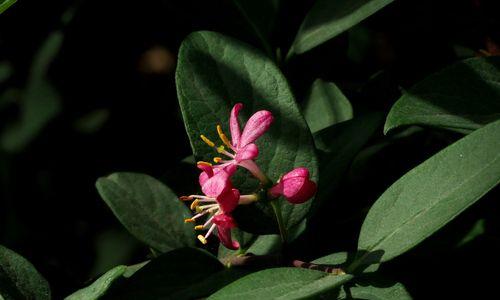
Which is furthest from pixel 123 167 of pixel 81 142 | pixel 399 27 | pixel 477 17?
pixel 477 17

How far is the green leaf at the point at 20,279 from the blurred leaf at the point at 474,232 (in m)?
0.60

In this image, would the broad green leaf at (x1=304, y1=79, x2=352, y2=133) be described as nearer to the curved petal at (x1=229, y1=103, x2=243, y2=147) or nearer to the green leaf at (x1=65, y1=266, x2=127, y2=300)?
the curved petal at (x1=229, y1=103, x2=243, y2=147)

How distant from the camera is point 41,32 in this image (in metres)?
1.47

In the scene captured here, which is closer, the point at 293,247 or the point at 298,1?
the point at 293,247

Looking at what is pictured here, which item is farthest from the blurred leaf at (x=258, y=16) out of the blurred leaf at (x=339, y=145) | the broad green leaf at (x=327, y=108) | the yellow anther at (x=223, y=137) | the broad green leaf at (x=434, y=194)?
the broad green leaf at (x=434, y=194)

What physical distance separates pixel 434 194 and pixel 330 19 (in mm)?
388

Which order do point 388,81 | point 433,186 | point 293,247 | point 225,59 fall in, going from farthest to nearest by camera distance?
point 388,81
point 293,247
point 225,59
point 433,186

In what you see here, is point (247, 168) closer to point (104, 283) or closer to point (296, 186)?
point (296, 186)

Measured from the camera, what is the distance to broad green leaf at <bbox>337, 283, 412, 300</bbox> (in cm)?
76

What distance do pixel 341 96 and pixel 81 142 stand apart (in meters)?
0.60

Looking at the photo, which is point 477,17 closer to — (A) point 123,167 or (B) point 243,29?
(B) point 243,29

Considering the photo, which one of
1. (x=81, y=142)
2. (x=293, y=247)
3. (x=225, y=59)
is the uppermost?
(x=225, y=59)

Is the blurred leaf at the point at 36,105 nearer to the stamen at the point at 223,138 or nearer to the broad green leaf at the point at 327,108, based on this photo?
the broad green leaf at the point at 327,108

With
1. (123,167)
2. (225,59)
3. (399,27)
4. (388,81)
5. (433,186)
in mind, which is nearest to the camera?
(433,186)
